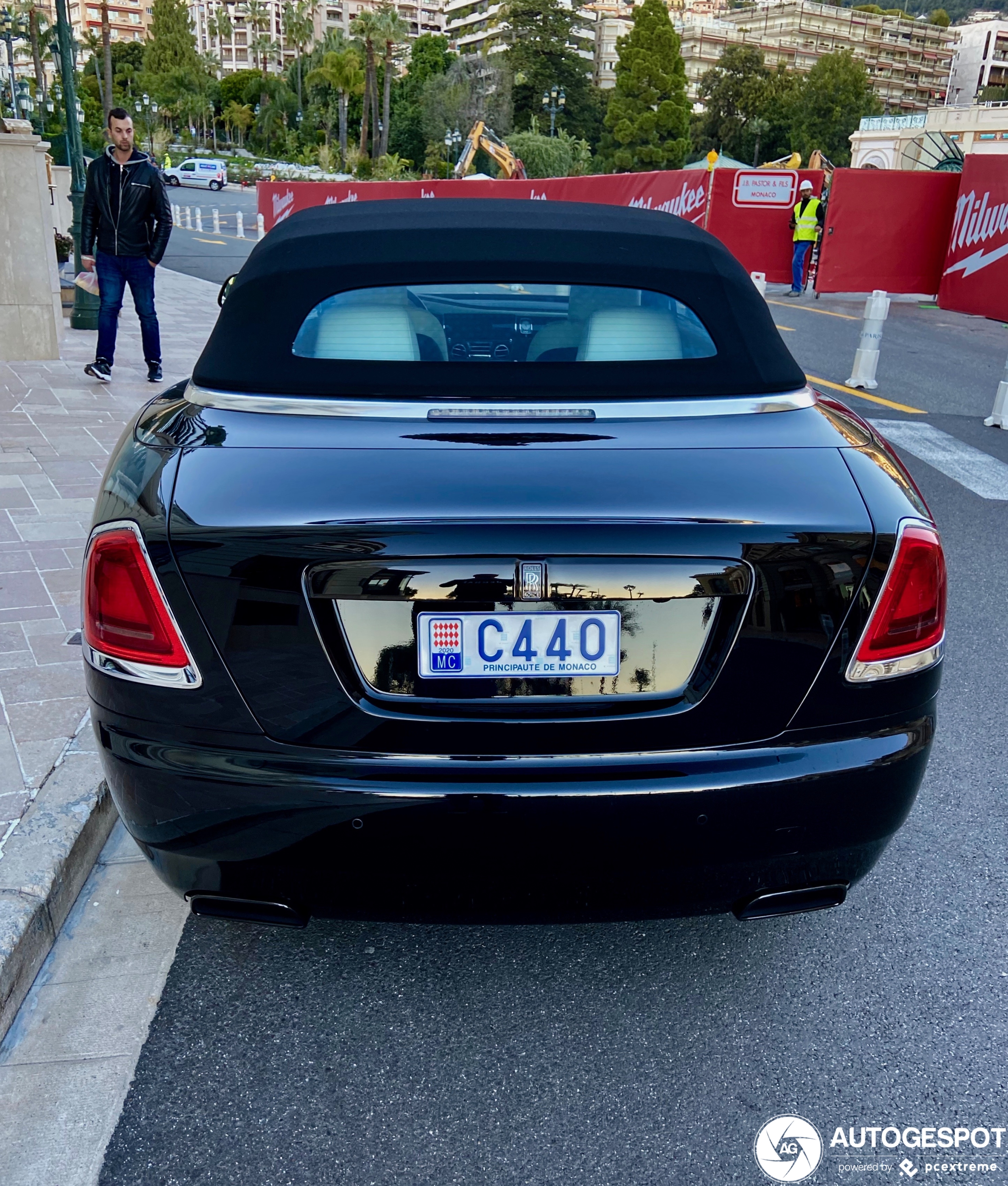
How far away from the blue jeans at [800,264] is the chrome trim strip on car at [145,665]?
64.6ft

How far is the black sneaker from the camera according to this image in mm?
9508

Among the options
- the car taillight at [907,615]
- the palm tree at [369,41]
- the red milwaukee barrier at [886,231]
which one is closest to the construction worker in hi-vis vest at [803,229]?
the red milwaukee barrier at [886,231]

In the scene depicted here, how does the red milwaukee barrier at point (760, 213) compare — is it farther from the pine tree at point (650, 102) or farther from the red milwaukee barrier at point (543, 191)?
the pine tree at point (650, 102)

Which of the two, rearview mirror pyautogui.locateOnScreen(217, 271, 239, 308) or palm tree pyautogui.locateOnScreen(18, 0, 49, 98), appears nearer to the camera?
rearview mirror pyautogui.locateOnScreen(217, 271, 239, 308)

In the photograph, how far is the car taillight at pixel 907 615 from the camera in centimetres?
210

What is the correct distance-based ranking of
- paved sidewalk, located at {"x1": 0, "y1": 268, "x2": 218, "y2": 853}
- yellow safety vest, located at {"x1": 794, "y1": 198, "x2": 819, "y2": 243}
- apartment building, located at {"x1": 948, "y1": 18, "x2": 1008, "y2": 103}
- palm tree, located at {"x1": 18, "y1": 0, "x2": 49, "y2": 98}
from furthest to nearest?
apartment building, located at {"x1": 948, "y1": 18, "x2": 1008, "y2": 103}, palm tree, located at {"x1": 18, "y1": 0, "x2": 49, "y2": 98}, yellow safety vest, located at {"x1": 794, "y1": 198, "x2": 819, "y2": 243}, paved sidewalk, located at {"x1": 0, "y1": 268, "x2": 218, "y2": 853}

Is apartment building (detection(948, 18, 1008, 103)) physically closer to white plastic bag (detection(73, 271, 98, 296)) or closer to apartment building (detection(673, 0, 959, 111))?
apartment building (detection(673, 0, 959, 111))

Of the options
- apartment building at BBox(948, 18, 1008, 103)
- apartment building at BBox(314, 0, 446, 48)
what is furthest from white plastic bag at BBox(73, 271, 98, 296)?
apartment building at BBox(314, 0, 446, 48)

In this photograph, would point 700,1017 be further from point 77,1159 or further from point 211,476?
point 211,476

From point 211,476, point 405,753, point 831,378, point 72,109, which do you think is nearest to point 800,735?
point 405,753

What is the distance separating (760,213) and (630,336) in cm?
2012

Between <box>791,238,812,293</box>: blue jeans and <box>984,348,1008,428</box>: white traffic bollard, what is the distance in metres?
11.1

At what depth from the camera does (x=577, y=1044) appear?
2.36 meters

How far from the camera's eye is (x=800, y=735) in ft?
6.84
